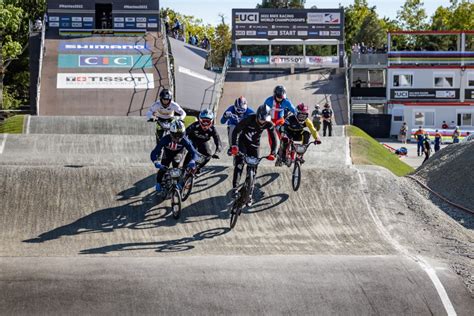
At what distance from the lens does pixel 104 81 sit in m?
37.9

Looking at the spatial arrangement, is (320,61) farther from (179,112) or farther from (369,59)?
(179,112)

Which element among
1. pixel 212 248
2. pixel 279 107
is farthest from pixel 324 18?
pixel 212 248

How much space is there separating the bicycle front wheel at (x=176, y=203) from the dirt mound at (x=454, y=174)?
24.2 feet

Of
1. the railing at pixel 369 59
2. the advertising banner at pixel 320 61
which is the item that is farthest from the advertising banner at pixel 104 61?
the railing at pixel 369 59

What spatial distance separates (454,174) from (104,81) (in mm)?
22017

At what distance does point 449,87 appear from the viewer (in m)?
53.1

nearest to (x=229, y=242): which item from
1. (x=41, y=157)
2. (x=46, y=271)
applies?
(x=46, y=271)

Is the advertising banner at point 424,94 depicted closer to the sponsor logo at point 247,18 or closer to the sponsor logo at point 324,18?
the sponsor logo at point 324,18

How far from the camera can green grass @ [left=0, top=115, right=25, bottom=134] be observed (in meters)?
29.9

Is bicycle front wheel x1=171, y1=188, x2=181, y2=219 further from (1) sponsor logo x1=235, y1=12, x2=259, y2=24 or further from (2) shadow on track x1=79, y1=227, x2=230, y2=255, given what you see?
(1) sponsor logo x1=235, y1=12, x2=259, y2=24

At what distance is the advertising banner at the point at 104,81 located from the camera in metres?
37.6

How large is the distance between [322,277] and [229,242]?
346 cm

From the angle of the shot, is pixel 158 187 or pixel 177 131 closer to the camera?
pixel 177 131

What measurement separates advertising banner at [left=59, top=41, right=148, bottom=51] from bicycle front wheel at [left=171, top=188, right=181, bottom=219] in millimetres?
25395
